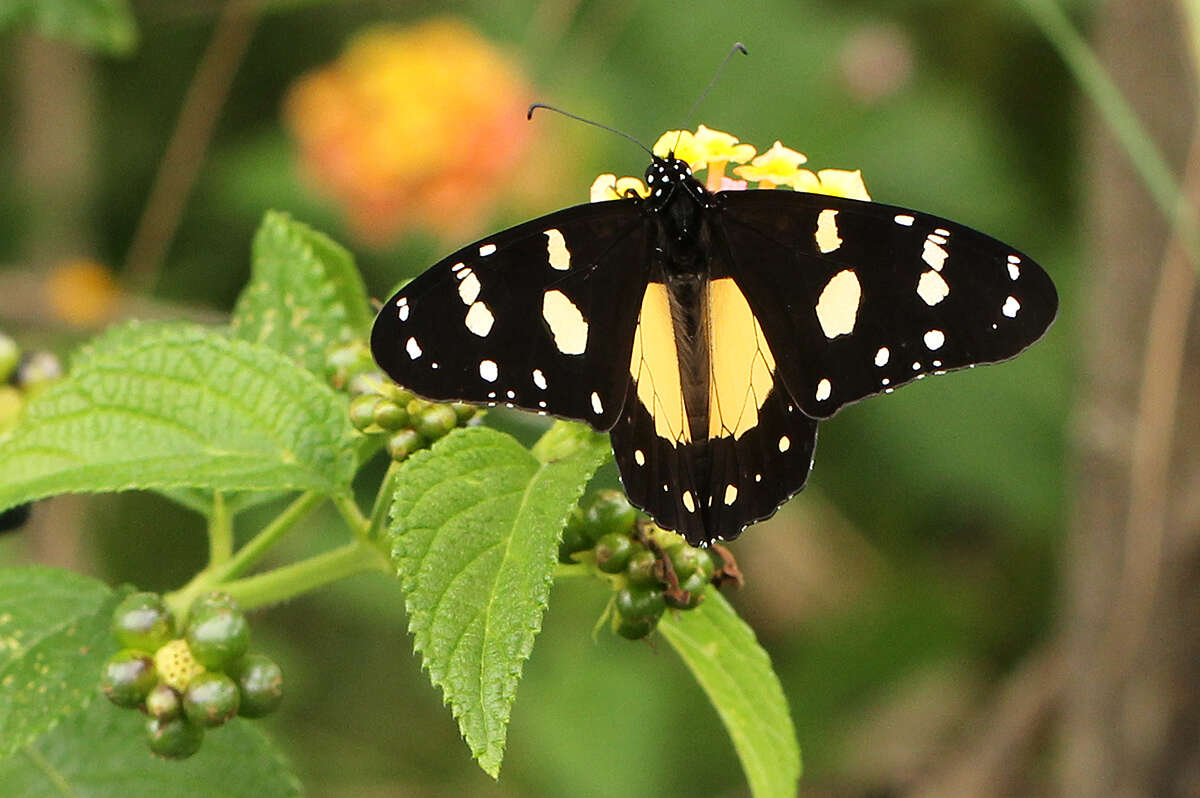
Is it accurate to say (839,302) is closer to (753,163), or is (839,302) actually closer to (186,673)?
(753,163)

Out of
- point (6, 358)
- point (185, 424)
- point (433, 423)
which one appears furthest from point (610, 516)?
point (6, 358)

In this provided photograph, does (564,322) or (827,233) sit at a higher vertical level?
(827,233)

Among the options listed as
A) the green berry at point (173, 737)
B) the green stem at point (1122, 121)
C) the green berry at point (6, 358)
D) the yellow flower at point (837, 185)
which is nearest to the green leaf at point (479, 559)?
the green berry at point (173, 737)

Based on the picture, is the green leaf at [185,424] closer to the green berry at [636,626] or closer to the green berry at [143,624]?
the green berry at [143,624]

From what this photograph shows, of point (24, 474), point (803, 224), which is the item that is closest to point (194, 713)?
point (24, 474)

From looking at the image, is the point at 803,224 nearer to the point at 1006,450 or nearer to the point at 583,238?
the point at 583,238

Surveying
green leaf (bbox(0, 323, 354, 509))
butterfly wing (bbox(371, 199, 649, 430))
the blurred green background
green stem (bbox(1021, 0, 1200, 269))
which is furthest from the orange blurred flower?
green leaf (bbox(0, 323, 354, 509))

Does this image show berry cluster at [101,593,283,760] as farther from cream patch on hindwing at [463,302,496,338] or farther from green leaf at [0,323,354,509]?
cream patch on hindwing at [463,302,496,338]
